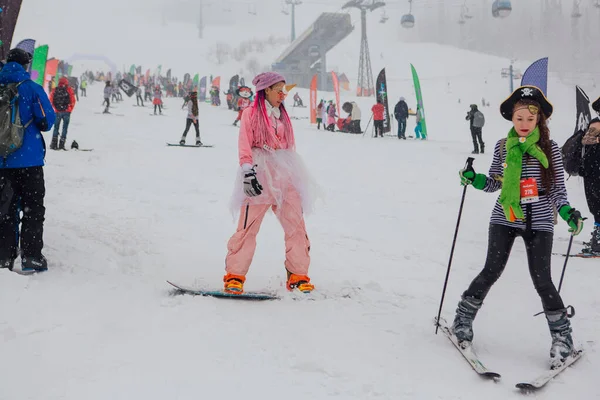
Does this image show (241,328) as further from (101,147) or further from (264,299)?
(101,147)

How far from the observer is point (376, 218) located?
711cm

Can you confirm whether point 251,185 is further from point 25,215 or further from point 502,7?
point 502,7

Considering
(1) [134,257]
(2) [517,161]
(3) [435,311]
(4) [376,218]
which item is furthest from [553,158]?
(4) [376,218]

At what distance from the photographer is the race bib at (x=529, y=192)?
2.89 meters

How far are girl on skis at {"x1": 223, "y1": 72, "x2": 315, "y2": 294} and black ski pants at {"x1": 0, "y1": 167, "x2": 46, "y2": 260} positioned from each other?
1.49m

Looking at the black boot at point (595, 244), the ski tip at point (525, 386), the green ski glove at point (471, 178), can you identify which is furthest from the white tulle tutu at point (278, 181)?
the black boot at point (595, 244)

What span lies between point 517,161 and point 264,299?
1973 millimetres

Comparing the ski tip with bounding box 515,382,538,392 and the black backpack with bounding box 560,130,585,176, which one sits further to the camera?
the black backpack with bounding box 560,130,585,176

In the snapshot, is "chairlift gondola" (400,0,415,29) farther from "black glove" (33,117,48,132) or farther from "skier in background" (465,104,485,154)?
"black glove" (33,117,48,132)

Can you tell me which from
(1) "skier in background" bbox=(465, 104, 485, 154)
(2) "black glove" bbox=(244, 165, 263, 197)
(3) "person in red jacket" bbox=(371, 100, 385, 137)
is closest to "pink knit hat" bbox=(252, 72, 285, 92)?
(2) "black glove" bbox=(244, 165, 263, 197)

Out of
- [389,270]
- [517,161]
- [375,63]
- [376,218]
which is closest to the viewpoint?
[517,161]

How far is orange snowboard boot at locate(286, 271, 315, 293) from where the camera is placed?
378 cm

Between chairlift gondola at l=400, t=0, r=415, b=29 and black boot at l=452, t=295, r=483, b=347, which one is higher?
chairlift gondola at l=400, t=0, r=415, b=29

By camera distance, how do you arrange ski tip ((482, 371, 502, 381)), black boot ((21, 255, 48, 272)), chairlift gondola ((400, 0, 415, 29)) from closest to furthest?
ski tip ((482, 371, 502, 381)), black boot ((21, 255, 48, 272)), chairlift gondola ((400, 0, 415, 29))
